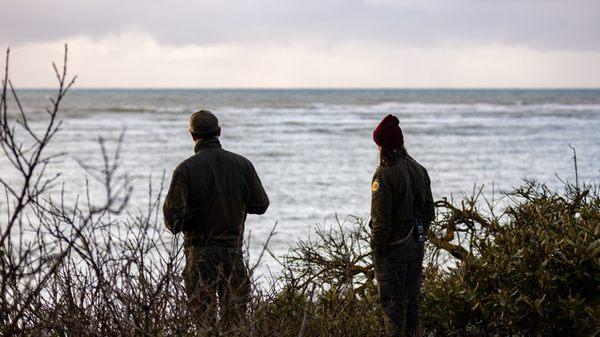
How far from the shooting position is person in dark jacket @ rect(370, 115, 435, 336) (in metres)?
5.71

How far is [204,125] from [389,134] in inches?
48.7

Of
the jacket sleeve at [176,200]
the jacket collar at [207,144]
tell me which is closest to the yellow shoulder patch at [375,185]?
the jacket collar at [207,144]

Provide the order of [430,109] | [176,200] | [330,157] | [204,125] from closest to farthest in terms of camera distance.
Answer: [176,200]
[204,125]
[330,157]
[430,109]

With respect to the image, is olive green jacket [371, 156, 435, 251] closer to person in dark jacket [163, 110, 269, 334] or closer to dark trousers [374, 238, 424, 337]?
dark trousers [374, 238, 424, 337]

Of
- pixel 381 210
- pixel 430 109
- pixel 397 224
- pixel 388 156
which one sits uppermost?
pixel 388 156

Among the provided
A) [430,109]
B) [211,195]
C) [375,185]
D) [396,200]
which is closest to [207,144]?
[211,195]

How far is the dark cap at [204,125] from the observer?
5.87 metres

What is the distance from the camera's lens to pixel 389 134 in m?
5.70

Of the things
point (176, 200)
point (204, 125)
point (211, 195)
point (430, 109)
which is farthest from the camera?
point (430, 109)

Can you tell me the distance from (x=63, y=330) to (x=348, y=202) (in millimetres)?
16133

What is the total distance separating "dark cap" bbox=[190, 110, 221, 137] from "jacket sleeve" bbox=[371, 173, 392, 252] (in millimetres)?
1130

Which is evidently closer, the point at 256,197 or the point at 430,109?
the point at 256,197

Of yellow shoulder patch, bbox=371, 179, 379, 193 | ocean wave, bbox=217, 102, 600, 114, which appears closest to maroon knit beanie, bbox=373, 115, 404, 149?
yellow shoulder patch, bbox=371, 179, 379, 193

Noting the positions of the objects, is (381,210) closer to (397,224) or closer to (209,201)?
(397,224)
